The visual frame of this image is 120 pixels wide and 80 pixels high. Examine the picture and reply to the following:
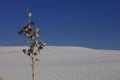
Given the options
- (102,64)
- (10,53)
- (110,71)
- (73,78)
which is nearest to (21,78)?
(73,78)

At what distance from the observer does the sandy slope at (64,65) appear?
43.5 meters

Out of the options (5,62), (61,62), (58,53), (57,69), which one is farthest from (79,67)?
(58,53)

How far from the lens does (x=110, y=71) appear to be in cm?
4519

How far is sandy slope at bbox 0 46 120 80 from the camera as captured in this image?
43.5 meters

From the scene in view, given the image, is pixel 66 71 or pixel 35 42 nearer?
pixel 35 42

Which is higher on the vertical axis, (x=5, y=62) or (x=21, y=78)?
(x=5, y=62)

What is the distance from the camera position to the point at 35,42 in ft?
92.7

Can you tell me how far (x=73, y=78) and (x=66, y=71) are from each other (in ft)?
16.9

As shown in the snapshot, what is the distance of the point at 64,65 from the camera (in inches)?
2072

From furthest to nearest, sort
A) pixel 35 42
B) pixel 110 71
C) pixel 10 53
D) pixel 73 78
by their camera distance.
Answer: pixel 10 53
pixel 110 71
pixel 73 78
pixel 35 42

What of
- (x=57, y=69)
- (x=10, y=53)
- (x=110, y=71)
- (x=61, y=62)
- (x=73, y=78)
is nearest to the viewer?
(x=73, y=78)

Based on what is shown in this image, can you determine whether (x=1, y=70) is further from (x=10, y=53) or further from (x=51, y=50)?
(x=51, y=50)

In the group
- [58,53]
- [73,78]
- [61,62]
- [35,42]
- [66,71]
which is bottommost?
[35,42]

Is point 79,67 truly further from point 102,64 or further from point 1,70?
point 1,70
